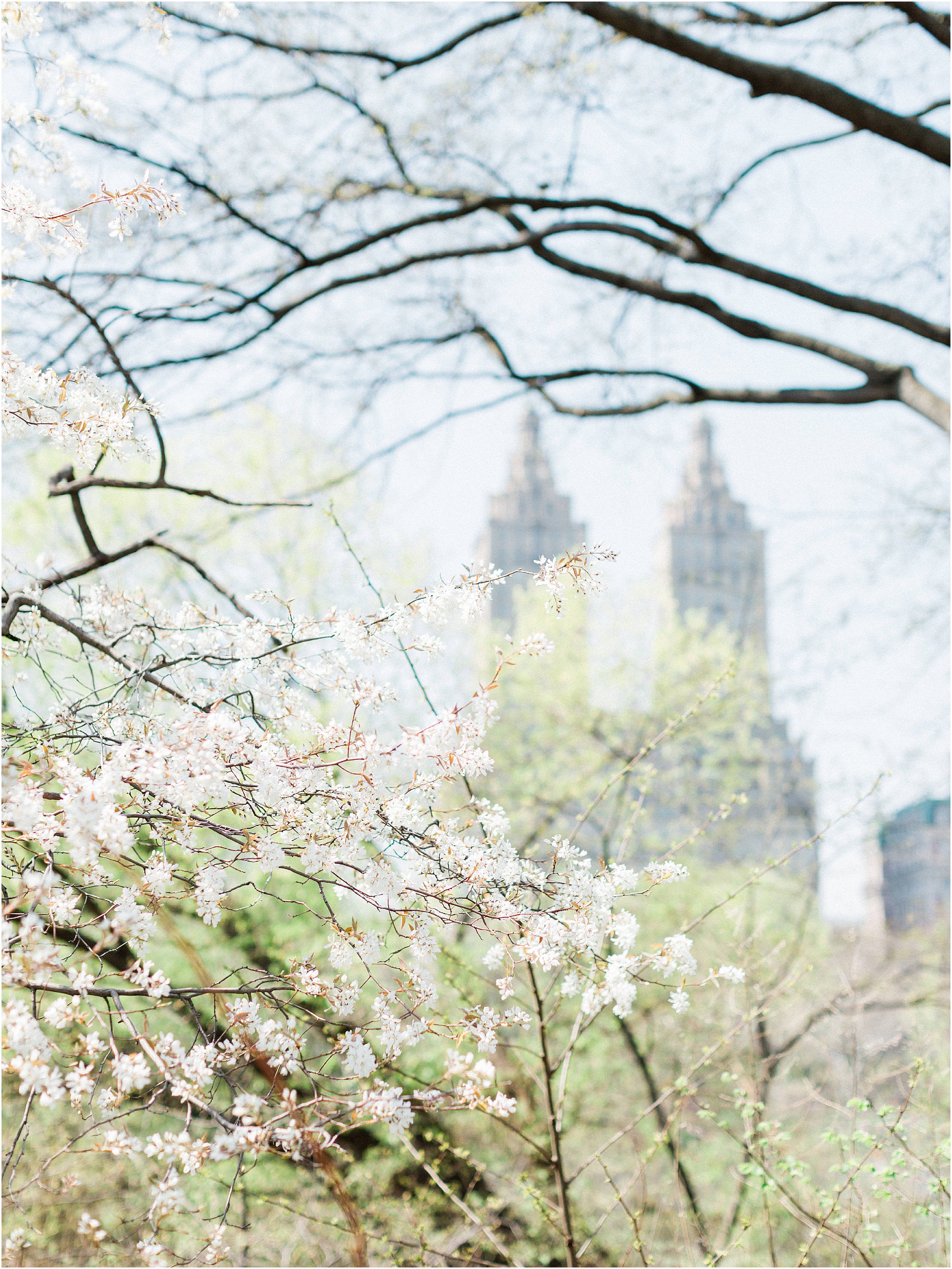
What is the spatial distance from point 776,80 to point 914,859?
21.4ft

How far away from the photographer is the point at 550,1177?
366cm

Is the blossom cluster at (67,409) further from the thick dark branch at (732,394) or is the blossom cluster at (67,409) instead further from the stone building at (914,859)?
the stone building at (914,859)

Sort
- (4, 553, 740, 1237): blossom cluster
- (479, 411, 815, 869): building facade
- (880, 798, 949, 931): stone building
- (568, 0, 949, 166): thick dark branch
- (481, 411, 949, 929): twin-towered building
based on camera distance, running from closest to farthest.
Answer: (4, 553, 740, 1237): blossom cluster < (568, 0, 949, 166): thick dark branch < (479, 411, 815, 869): building facade < (481, 411, 949, 929): twin-towered building < (880, 798, 949, 931): stone building

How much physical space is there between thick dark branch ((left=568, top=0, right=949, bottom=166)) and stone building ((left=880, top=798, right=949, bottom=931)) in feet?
13.9

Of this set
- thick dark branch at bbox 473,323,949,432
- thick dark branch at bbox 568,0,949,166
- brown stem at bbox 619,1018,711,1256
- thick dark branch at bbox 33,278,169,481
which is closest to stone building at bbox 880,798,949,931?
brown stem at bbox 619,1018,711,1256

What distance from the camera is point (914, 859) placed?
25.1ft

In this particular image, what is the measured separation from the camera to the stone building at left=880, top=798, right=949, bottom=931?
6.62 metres

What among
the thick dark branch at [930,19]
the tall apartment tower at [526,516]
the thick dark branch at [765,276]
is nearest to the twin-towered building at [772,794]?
the thick dark branch at [765,276]

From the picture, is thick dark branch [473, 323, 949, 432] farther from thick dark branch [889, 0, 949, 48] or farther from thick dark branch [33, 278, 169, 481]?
thick dark branch [33, 278, 169, 481]

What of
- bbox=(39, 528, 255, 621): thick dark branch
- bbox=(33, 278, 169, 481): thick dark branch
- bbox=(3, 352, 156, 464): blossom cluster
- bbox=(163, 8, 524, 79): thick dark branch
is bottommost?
bbox=(3, 352, 156, 464): blossom cluster

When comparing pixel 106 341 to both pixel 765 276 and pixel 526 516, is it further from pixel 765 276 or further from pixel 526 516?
pixel 526 516

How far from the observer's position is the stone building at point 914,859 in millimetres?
6625

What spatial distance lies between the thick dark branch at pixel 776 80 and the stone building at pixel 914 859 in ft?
13.9

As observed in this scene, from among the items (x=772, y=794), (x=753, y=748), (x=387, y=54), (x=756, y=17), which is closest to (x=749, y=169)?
(x=756, y=17)
